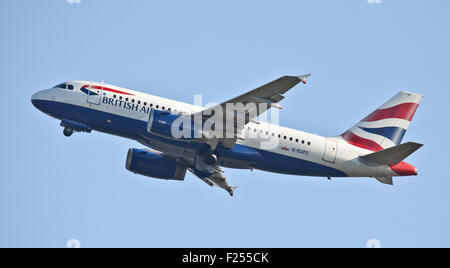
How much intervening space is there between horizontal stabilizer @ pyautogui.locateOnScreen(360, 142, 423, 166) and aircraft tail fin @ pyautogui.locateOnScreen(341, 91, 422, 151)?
208cm

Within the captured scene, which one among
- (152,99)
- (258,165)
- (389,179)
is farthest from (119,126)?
(389,179)

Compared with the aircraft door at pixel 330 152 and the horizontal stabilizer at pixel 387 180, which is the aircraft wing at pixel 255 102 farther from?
A: the horizontal stabilizer at pixel 387 180

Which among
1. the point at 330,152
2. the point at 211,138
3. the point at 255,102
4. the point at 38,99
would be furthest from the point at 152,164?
the point at 330,152

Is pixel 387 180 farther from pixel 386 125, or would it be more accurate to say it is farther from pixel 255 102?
pixel 255 102

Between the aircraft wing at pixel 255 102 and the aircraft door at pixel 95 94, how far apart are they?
6.83 meters

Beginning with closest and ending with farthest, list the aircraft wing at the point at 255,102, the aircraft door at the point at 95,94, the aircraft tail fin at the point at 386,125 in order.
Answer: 1. the aircraft wing at the point at 255,102
2. the aircraft door at the point at 95,94
3. the aircraft tail fin at the point at 386,125

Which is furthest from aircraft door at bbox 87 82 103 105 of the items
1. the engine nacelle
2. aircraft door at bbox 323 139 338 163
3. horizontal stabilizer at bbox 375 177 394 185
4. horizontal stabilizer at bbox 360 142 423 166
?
horizontal stabilizer at bbox 375 177 394 185

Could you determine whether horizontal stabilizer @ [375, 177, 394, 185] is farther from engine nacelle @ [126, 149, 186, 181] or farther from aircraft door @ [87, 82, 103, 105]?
aircraft door @ [87, 82, 103, 105]

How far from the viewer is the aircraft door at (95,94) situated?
42062 mm

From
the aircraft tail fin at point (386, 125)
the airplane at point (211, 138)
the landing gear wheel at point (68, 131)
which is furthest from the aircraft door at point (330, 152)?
the landing gear wheel at point (68, 131)

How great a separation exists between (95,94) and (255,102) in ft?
34.9

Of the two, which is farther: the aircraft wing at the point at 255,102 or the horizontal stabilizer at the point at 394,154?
the horizontal stabilizer at the point at 394,154

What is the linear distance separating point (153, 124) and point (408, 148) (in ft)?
50.6

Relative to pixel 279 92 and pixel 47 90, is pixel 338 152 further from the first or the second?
pixel 47 90
